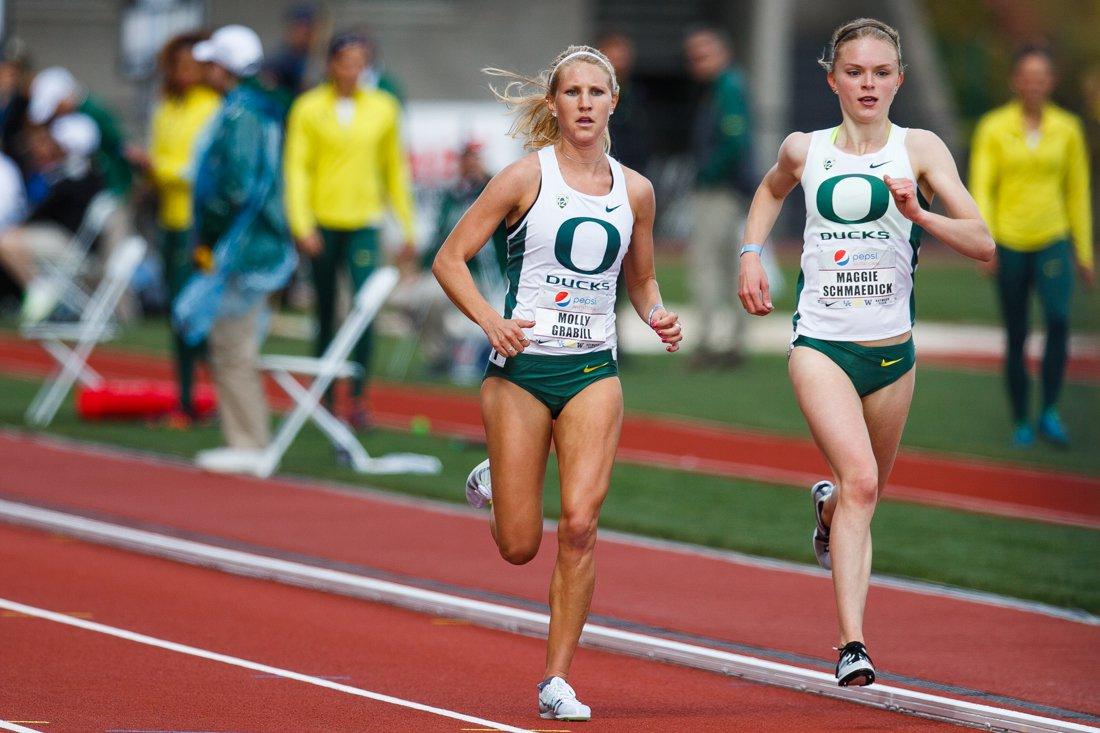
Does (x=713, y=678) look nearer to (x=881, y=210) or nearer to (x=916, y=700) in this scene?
(x=916, y=700)

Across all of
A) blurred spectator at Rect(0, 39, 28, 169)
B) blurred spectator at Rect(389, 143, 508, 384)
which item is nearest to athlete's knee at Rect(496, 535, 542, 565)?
blurred spectator at Rect(389, 143, 508, 384)

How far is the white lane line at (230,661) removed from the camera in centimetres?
648

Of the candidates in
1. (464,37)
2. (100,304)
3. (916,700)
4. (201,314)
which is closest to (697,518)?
(201,314)

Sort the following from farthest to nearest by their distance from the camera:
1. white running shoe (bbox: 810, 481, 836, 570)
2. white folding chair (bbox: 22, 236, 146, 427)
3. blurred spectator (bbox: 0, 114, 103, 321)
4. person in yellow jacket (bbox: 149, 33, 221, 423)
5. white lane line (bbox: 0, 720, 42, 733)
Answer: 1. blurred spectator (bbox: 0, 114, 103, 321)
2. white folding chair (bbox: 22, 236, 146, 427)
3. person in yellow jacket (bbox: 149, 33, 221, 423)
4. white running shoe (bbox: 810, 481, 836, 570)
5. white lane line (bbox: 0, 720, 42, 733)

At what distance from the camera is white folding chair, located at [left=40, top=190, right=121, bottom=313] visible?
17000 mm

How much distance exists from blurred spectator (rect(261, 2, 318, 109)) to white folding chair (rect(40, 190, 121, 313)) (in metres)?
1.77

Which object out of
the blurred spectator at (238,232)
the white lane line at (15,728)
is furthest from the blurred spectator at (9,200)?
the white lane line at (15,728)

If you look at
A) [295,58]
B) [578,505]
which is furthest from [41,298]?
[578,505]

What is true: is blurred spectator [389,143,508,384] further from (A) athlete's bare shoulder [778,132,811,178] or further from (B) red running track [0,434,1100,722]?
(A) athlete's bare shoulder [778,132,811,178]

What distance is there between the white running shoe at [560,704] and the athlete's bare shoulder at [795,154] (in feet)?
6.86

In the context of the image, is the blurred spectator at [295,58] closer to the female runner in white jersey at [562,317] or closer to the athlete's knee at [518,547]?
the female runner in white jersey at [562,317]

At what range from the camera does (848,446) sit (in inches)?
270

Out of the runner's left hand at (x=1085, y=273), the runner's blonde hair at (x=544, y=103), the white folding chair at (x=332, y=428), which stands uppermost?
the runner's left hand at (x=1085, y=273)

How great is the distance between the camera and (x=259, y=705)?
21.5 feet
